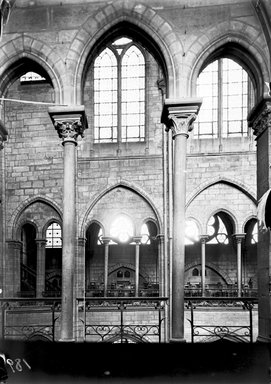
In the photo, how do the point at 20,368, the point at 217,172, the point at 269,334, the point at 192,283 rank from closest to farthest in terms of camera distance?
the point at 20,368 → the point at 269,334 → the point at 217,172 → the point at 192,283

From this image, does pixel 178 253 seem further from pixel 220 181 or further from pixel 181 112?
pixel 220 181

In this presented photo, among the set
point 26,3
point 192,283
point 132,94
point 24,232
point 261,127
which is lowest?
point 192,283

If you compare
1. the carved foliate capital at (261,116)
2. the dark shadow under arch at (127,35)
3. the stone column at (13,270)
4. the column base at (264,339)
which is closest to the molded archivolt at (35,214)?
the stone column at (13,270)

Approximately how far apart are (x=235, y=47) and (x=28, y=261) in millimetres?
13003

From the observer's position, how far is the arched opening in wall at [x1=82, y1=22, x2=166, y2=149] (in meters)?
15.1

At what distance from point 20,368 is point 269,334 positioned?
2.84 metres

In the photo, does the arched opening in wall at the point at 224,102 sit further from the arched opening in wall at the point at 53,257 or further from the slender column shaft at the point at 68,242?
the slender column shaft at the point at 68,242

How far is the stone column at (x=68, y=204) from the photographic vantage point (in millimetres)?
5762

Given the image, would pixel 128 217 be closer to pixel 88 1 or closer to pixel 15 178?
pixel 15 178

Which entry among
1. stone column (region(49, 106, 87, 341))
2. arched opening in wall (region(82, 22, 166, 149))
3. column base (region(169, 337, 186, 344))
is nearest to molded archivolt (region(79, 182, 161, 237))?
arched opening in wall (region(82, 22, 166, 149))

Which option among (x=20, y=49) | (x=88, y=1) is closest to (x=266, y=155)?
(x=88, y=1)

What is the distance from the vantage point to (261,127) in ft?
19.6

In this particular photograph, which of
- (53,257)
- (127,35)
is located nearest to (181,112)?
(127,35)

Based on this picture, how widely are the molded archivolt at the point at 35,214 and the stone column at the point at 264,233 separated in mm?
9972
